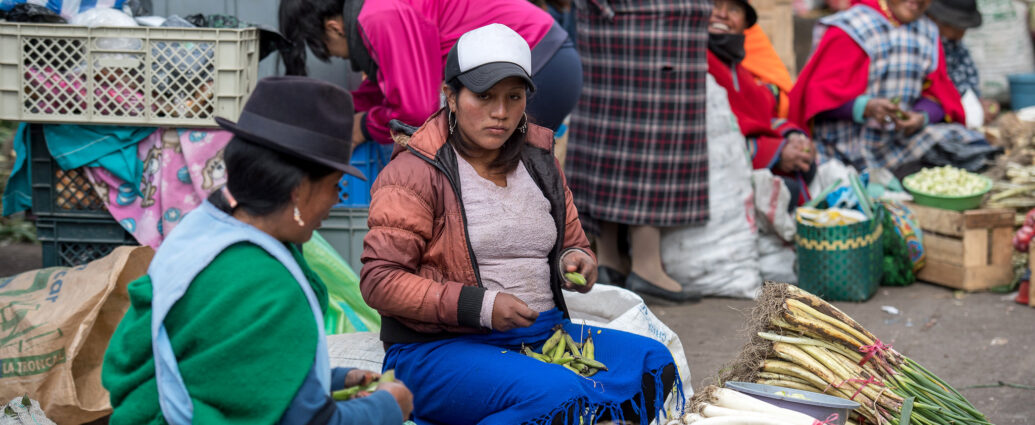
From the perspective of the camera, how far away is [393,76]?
3.81 m

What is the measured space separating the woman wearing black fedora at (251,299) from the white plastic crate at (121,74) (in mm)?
1922

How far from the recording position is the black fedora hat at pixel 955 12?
7.35 metres

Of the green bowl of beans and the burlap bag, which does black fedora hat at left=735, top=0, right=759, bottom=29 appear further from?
the burlap bag

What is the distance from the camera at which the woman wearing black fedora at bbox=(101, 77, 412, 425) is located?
1.88 meters

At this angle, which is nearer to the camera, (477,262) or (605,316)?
(477,262)

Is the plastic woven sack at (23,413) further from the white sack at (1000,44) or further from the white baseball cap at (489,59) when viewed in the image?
the white sack at (1000,44)

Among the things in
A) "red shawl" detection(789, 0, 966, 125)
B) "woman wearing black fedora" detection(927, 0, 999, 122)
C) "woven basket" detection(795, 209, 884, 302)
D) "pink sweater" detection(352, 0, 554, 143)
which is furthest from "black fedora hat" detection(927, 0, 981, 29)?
"pink sweater" detection(352, 0, 554, 143)

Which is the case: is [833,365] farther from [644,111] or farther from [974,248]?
[974,248]

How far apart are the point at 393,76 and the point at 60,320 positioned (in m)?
1.50

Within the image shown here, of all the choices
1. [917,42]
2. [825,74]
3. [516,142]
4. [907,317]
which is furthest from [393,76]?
[917,42]

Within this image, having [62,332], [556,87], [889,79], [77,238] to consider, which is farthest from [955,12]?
[62,332]

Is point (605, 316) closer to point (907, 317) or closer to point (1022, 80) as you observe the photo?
point (907, 317)

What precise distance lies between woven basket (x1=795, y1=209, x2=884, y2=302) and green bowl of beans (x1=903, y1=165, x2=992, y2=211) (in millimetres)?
516

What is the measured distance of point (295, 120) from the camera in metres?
1.97
